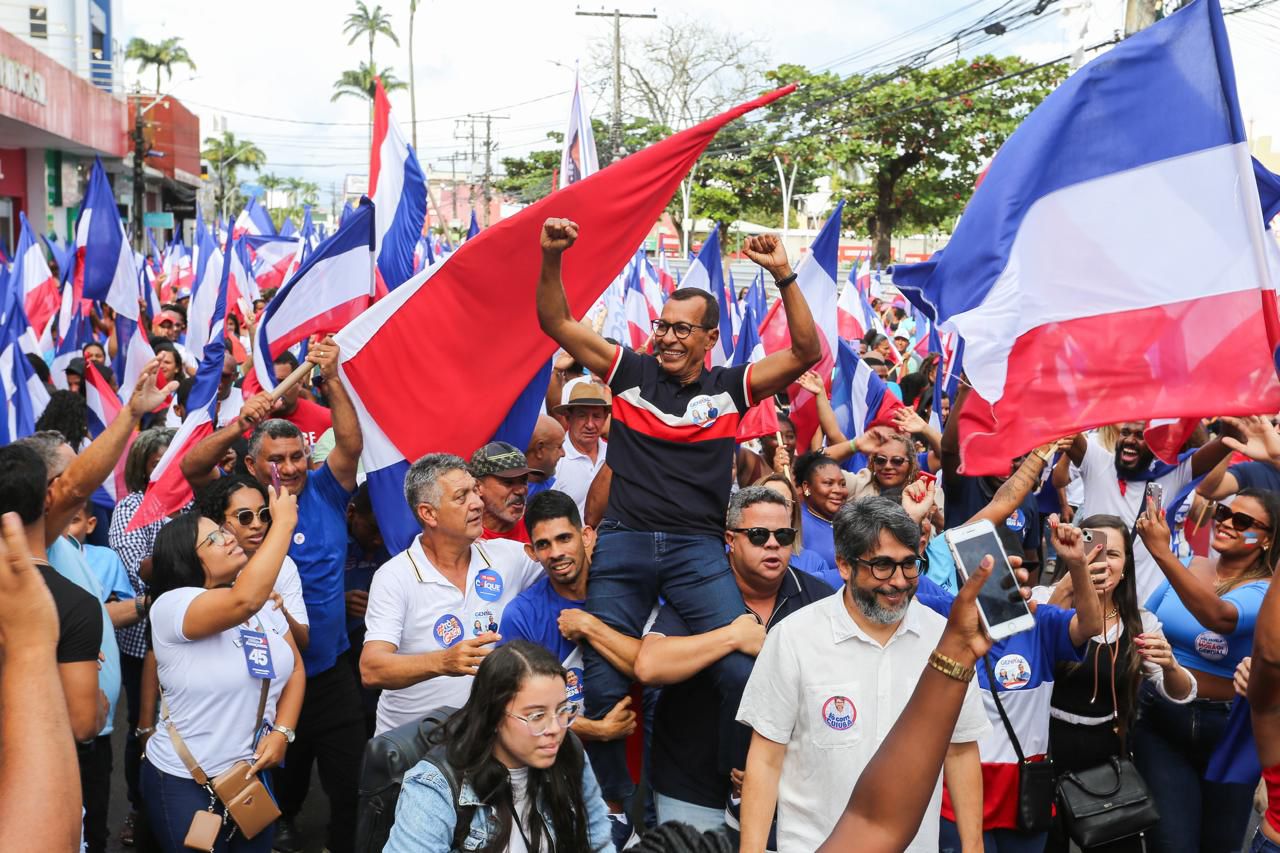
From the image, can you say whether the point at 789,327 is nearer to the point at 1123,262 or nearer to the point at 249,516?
the point at 1123,262

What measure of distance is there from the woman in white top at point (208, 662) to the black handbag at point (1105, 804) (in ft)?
9.02

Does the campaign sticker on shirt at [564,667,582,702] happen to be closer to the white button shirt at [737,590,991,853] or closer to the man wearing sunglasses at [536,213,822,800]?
the man wearing sunglasses at [536,213,822,800]

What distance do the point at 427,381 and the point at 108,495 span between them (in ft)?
8.30

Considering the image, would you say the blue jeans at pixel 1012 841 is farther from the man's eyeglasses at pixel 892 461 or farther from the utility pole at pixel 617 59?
the utility pole at pixel 617 59

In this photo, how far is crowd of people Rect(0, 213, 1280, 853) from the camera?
346cm

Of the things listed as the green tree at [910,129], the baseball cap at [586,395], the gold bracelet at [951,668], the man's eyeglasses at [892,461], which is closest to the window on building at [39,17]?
the green tree at [910,129]

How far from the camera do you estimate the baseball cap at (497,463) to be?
17.4 feet

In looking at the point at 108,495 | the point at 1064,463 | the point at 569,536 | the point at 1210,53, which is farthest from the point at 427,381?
the point at 1064,463

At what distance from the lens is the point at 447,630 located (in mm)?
4730

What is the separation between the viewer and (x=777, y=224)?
2482 inches

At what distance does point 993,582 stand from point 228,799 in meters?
3.17

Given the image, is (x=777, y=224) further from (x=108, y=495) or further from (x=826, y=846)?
(x=826, y=846)

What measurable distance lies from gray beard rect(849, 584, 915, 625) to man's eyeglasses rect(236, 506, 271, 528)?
2.33m

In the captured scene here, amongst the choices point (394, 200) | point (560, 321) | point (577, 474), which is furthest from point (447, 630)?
point (394, 200)
